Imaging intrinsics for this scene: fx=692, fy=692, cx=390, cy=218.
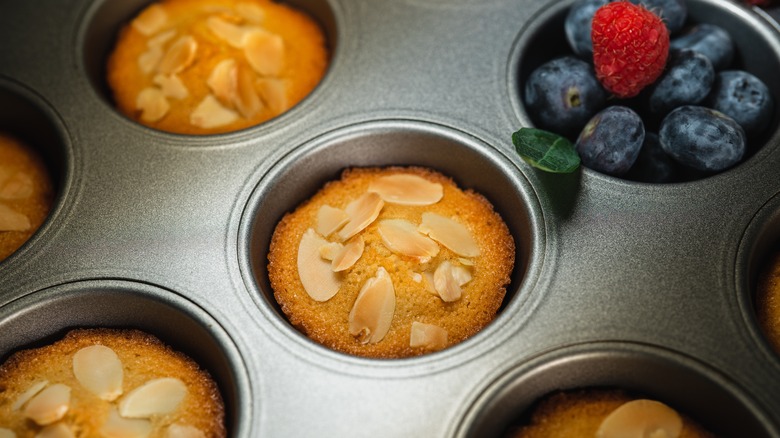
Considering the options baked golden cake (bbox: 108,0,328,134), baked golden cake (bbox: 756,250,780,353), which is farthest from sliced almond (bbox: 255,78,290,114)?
baked golden cake (bbox: 756,250,780,353)

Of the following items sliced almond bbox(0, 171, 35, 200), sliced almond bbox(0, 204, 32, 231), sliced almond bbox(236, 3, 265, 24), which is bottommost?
sliced almond bbox(0, 204, 32, 231)

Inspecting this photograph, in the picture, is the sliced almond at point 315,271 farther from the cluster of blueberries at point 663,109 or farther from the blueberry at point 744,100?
the blueberry at point 744,100

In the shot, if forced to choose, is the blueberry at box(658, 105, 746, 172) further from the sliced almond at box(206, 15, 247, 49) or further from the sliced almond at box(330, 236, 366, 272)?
the sliced almond at box(206, 15, 247, 49)

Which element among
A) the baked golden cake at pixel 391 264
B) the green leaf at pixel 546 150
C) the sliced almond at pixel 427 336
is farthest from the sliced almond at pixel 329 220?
the green leaf at pixel 546 150

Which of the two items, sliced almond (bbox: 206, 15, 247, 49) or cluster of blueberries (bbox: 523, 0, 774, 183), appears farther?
sliced almond (bbox: 206, 15, 247, 49)

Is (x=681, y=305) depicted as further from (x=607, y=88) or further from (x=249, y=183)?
(x=249, y=183)

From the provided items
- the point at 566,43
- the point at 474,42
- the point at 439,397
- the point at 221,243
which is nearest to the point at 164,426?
the point at 221,243
